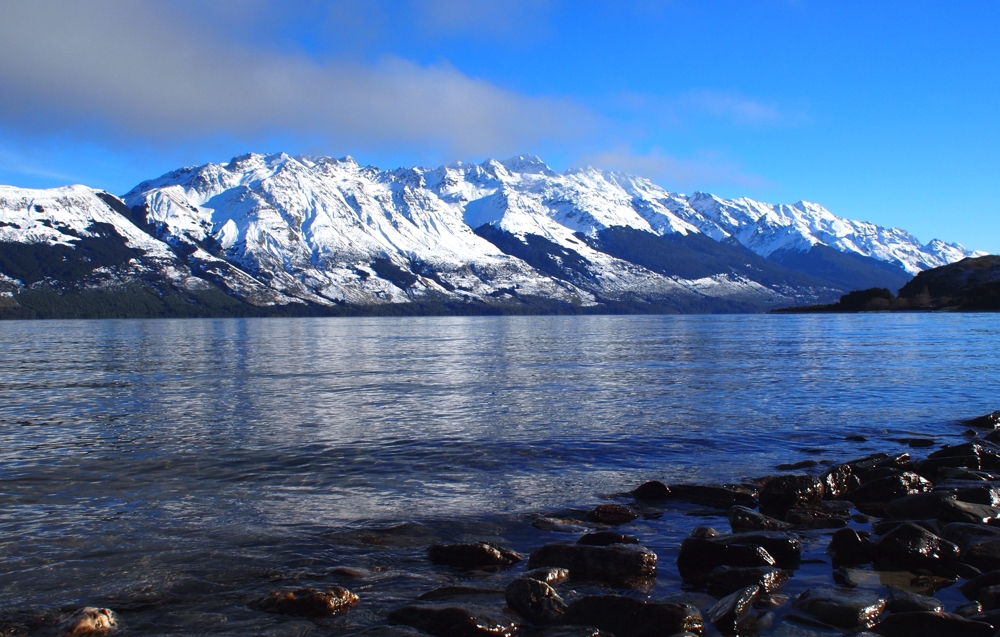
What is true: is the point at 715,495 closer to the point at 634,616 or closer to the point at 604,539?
Result: the point at 604,539

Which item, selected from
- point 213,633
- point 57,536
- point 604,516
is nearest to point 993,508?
point 604,516

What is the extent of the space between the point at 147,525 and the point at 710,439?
79.0 feet

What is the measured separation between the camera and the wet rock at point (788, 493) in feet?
70.2

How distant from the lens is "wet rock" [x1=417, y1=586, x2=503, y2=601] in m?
14.8

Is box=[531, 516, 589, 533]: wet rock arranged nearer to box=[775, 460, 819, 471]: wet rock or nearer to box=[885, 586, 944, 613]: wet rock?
box=[885, 586, 944, 613]: wet rock

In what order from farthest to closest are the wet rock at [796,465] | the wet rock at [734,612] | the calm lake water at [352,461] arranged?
the wet rock at [796,465], the calm lake water at [352,461], the wet rock at [734,612]

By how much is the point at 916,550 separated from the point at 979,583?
175 centimetres

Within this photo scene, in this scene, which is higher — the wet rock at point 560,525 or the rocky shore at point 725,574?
the rocky shore at point 725,574

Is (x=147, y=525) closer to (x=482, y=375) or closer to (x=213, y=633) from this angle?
(x=213, y=633)

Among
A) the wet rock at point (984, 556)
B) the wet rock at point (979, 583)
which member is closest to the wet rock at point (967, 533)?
the wet rock at point (984, 556)

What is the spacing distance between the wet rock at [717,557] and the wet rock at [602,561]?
0.88m

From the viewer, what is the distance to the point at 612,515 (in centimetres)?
2061

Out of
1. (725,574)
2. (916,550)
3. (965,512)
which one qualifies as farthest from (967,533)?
(725,574)

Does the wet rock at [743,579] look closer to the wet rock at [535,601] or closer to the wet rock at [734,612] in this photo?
the wet rock at [734,612]
